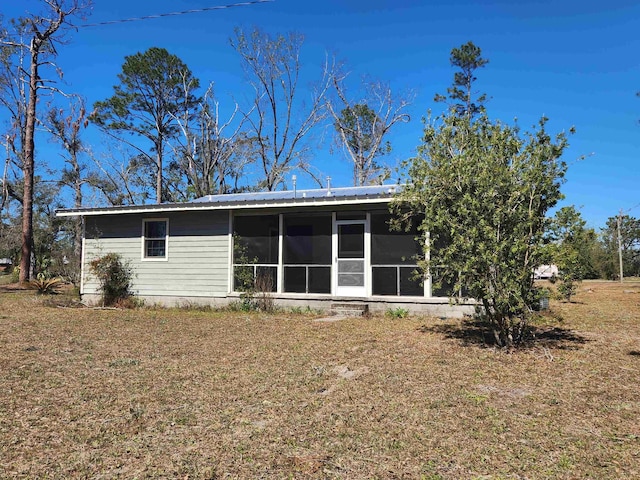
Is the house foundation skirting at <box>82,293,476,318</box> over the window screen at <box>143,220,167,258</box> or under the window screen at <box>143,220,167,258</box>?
under

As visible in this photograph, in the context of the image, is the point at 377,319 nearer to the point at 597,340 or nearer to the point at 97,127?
the point at 597,340

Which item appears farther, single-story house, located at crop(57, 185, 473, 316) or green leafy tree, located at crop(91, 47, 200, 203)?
green leafy tree, located at crop(91, 47, 200, 203)

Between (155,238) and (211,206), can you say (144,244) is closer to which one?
(155,238)

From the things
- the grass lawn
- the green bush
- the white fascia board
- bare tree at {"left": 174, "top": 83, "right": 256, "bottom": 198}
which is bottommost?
the grass lawn

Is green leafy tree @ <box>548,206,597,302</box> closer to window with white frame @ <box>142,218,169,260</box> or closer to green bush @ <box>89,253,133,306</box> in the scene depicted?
window with white frame @ <box>142,218,169,260</box>

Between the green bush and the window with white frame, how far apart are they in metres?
0.72

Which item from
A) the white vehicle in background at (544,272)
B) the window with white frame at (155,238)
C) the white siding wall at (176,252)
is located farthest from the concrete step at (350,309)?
the window with white frame at (155,238)

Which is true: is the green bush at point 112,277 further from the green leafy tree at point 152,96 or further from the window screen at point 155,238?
the green leafy tree at point 152,96

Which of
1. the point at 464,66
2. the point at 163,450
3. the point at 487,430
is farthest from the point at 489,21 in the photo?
the point at 163,450

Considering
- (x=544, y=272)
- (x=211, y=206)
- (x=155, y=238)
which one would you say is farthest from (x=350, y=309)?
(x=155, y=238)

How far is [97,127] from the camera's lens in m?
25.9

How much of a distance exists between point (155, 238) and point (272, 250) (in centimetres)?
348

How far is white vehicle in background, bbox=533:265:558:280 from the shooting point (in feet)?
19.9

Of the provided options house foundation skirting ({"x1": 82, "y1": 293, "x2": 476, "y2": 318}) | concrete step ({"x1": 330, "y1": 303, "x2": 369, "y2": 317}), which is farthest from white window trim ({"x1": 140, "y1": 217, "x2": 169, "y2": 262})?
concrete step ({"x1": 330, "y1": 303, "x2": 369, "y2": 317})
